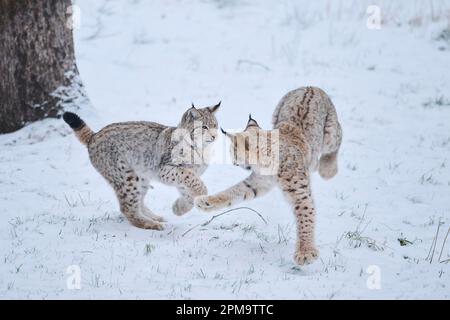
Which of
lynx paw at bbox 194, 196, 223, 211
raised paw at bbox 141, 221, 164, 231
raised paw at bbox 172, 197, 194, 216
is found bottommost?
raised paw at bbox 141, 221, 164, 231

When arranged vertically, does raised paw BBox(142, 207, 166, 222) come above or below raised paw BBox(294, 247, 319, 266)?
A: below

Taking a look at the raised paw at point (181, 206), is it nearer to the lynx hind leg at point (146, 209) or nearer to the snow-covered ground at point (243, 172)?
the snow-covered ground at point (243, 172)

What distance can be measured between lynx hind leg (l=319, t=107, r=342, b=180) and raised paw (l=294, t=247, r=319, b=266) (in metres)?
1.70

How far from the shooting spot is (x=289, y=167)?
4727mm

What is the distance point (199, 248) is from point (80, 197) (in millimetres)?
1623

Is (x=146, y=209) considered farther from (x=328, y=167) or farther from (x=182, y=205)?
(x=328, y=167)

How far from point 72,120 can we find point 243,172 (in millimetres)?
Answer: 2065

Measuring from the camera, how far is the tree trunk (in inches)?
270

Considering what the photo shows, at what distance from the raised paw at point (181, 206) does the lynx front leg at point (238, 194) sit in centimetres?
63

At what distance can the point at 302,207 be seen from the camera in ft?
15.1

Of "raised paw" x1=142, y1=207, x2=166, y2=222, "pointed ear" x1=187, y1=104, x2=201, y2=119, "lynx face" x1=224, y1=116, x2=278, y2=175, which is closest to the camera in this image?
"lynx face" x1=224, y1=116, x2=278, y2=175

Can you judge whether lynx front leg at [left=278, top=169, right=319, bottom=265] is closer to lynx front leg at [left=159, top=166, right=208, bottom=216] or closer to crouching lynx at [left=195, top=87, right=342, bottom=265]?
crouching lynx at [left=195, top=87, right=342, bottom=265]

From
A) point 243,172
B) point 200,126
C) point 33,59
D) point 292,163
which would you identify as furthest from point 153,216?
point 33,59

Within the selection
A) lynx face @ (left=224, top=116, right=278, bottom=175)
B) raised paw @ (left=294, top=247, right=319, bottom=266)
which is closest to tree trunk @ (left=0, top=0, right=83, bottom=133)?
lynx face @ (left=224, top=116, right=278, bottom=175)
